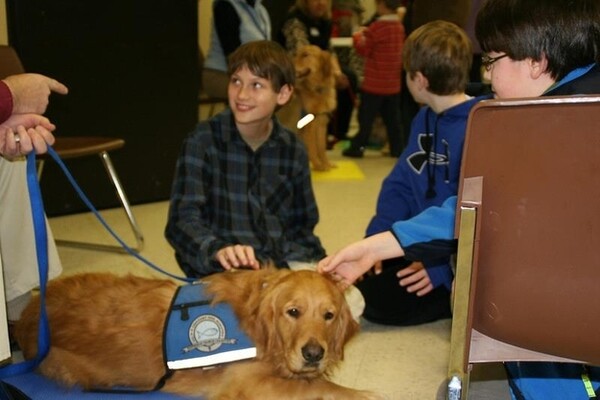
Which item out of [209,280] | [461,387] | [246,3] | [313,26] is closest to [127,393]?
[209,280]

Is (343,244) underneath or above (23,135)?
underneath

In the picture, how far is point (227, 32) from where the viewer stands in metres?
4.90

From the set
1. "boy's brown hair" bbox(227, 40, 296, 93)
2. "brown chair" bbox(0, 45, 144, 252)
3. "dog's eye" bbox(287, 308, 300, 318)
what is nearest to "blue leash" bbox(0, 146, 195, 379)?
"dog's eye" bbox(287, 308, 300, 318)

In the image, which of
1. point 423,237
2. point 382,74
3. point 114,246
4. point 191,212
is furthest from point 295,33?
point 423,237

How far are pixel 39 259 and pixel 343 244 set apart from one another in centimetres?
215

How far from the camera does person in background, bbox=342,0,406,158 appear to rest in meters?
6.47

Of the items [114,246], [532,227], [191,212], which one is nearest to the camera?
[532,227]

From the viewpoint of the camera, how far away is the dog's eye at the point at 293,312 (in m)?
2.04

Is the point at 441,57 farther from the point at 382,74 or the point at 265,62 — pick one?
the point at 382,74

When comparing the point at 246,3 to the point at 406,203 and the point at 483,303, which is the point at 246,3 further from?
the point at 483,303

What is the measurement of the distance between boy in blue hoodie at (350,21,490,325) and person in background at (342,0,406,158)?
11.2ft

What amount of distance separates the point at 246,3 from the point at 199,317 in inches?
128

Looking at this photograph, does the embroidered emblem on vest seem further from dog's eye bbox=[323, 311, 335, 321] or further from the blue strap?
the blue strap

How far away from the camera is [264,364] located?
2113 mm
